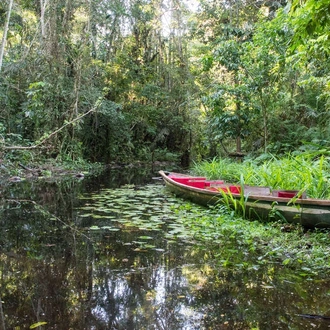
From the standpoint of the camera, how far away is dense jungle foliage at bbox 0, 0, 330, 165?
9.09 meters

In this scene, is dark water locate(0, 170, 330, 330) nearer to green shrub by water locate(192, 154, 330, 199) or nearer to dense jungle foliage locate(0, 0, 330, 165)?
green shrub by water locate(192, 154, 330, 199)

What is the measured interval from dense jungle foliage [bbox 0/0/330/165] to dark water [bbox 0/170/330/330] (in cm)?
317

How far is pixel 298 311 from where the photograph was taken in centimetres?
198

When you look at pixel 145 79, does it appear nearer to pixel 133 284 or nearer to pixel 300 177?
pixel 300 177

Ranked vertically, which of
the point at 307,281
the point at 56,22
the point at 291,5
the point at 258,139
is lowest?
the point at 307,281

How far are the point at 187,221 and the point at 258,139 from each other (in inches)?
335

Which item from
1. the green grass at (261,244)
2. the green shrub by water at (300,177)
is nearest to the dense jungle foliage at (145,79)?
the green shrub by water at (300,177)

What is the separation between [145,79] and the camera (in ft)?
52.5

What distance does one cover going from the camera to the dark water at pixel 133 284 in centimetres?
189

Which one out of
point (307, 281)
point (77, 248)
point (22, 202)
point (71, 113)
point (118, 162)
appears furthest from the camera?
point (118, 162)

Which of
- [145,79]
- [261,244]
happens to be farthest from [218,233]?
[145,79]

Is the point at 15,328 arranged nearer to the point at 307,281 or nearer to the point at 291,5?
the point at 307,281

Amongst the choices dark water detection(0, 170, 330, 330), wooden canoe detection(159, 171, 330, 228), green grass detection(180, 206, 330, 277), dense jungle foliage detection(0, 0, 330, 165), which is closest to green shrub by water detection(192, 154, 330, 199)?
wooden canoe detection(159, 171, 330, 228)

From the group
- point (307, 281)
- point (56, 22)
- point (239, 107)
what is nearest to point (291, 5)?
point (307, 281)
